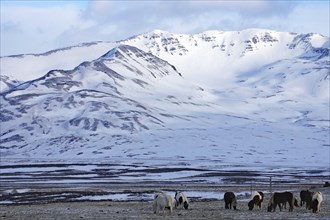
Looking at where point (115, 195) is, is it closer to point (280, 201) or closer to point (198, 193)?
point (198, 193)

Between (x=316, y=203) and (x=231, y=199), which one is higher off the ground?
(x=231, y=199)

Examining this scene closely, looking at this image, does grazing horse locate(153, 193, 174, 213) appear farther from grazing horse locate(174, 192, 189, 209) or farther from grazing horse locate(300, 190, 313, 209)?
grazing horse locate(300, 190, 313, 209)

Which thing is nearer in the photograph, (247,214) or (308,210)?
(247,214)

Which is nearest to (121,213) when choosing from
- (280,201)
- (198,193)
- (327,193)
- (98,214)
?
(98,214)

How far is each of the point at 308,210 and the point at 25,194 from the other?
40660 mm

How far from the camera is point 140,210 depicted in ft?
131

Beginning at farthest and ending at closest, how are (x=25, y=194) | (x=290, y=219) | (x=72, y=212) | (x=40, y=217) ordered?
(x=25, y=194) < (x=72, y=212) < (x=40, y=217) < (x=290, y=219)

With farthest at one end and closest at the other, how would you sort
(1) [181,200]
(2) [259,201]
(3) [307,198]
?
(1) [181,200], (3) [307,198], (2) [259,201]

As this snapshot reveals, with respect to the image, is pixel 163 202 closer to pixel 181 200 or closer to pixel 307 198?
pixel 181 200

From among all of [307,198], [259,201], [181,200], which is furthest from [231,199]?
[307,198]

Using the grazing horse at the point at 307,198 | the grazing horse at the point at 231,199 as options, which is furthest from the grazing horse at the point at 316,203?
the grazing horse at the point at 231,199

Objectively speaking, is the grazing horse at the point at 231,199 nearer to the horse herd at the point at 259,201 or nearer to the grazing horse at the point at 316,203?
the horse herd at the point at 259,201

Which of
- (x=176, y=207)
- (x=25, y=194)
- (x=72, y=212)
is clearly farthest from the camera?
(x=25, y=194)

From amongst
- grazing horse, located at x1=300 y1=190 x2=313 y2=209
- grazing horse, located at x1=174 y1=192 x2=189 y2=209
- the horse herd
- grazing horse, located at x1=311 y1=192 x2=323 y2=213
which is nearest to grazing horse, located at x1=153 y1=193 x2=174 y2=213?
the horse herd
